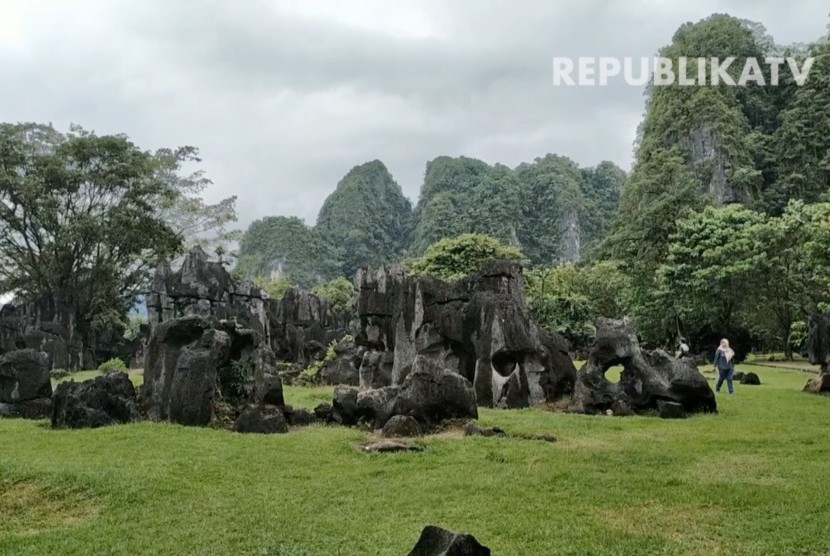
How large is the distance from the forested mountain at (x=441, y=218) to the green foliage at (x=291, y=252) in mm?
137

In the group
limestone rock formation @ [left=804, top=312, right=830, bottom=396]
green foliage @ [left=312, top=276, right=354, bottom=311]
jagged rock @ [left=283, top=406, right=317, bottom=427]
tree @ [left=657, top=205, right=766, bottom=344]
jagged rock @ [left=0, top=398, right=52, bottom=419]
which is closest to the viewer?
jagged rock @ [left=283, top=406, right=317, bottom=427]

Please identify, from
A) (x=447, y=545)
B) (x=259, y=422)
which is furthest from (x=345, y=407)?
(x=447, y=545)

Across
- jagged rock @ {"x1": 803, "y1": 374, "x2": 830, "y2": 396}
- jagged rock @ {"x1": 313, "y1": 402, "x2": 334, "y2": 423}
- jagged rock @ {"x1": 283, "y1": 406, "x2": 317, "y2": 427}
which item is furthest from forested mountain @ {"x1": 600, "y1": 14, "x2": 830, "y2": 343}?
jagged rock @ {"x1": 283, "y1": 406, "x2": 317, "y2": 427}

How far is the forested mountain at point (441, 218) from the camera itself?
281ft

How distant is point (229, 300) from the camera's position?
35.8m

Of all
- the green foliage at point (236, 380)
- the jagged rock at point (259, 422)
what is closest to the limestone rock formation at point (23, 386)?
the green foliage at point (236, 380)

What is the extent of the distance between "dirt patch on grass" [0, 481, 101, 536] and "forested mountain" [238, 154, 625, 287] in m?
70.2

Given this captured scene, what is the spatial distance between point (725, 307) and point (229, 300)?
24.5 m

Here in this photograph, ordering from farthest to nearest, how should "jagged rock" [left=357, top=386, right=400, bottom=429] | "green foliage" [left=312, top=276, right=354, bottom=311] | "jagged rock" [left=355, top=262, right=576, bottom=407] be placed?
1. "green foliage" [left=312, top=276, right=354, bottom=311]
2. "jagged rock" [left=355, top=262, right=576, bottom=407]
3. "jagged rock" [left=357, top=386, right=400, bottom=429]

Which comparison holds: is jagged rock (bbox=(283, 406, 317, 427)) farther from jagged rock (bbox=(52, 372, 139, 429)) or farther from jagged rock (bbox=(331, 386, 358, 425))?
jagged rock (bbox=(52, 372, 139, 429))

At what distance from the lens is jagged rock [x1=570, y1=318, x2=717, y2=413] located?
14.6 metres

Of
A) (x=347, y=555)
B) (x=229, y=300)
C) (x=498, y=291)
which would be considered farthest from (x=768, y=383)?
(x=229, y=300)

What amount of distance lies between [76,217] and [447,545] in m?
36.9

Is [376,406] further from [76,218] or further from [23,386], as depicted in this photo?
[76,218]
